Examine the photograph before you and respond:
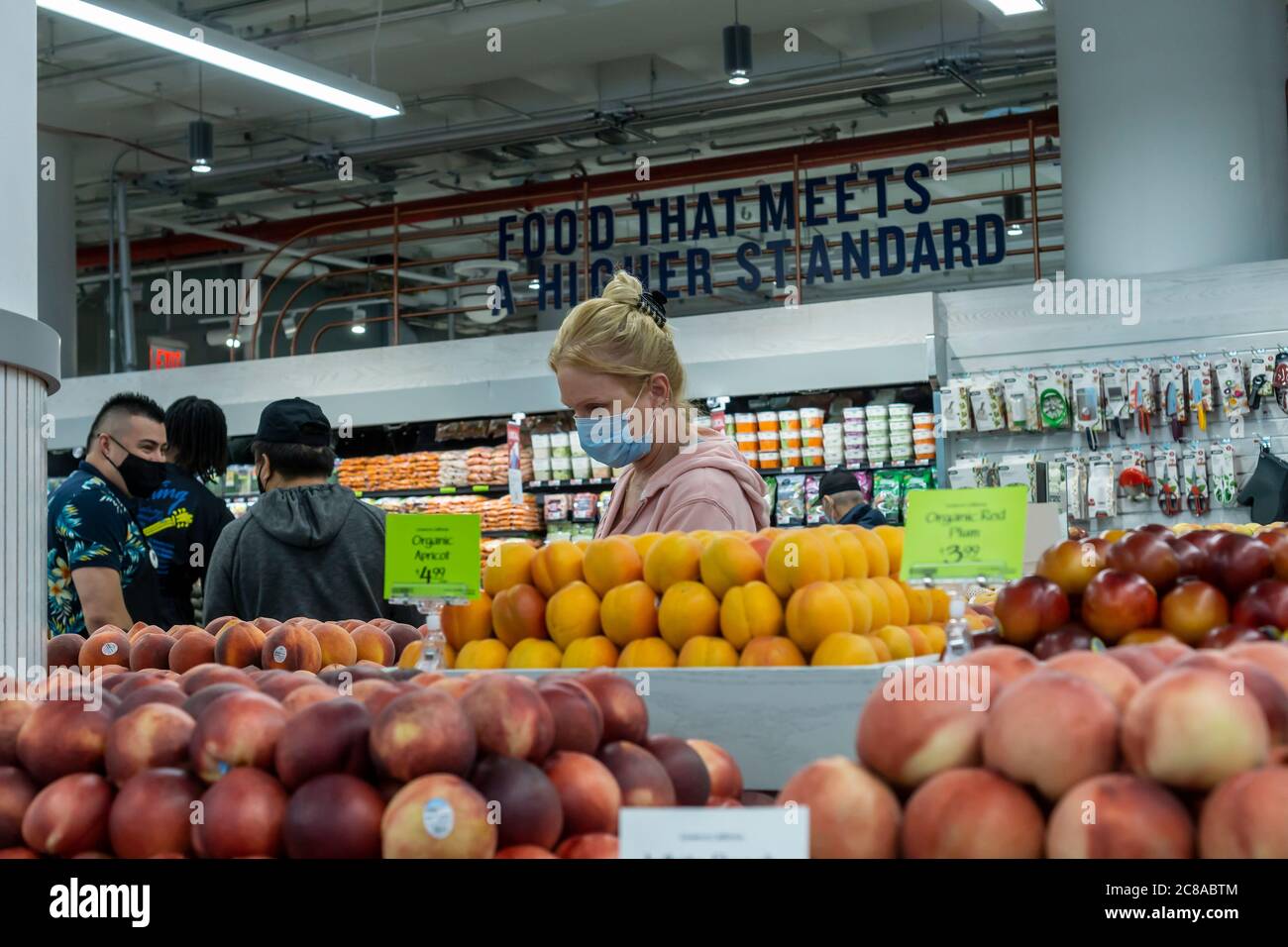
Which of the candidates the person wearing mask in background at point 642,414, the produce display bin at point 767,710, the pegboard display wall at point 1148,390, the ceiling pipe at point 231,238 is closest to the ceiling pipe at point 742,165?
the ceiling pipe at point 231,238

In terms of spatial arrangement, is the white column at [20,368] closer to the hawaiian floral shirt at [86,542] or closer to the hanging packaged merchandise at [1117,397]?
the hawaiian floral shirt at [86,542]

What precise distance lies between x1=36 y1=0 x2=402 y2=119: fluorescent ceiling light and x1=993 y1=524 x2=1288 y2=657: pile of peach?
18.6 feet

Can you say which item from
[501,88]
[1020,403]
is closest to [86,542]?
[1020,403]

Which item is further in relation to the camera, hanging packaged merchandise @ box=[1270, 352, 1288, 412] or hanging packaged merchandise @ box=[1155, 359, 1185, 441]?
hanging packaged merchandise @ box=[1155, 359, 1185, 441]

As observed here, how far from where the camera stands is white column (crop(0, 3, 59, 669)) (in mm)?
2199

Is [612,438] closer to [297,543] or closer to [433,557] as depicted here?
[433,557]

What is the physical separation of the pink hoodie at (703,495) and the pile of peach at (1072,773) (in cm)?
165

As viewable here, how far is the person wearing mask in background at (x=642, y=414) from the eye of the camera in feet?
9.14

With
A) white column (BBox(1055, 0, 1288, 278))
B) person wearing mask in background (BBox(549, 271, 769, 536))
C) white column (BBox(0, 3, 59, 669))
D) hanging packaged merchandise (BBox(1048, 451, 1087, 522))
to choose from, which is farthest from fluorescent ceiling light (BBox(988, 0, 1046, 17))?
white column (BBox(0, 3, 59, 669))

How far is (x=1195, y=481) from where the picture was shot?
629 cm

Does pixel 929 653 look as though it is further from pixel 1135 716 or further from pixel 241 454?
pixel 241 454

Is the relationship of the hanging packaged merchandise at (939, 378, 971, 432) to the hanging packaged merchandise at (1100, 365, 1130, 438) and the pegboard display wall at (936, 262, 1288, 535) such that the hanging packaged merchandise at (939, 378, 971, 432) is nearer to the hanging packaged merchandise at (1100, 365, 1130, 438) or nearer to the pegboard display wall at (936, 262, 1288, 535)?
the pegboard display wall at (936, 262, 1288, 535)

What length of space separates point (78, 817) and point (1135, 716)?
89 cm
